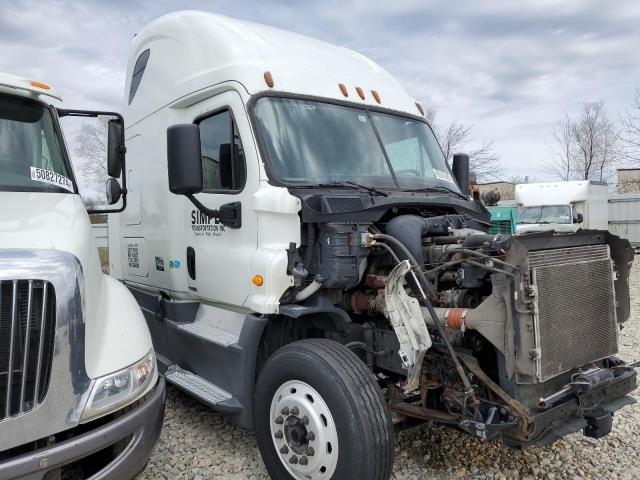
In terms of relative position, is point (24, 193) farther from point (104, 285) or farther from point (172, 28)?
point (172, 28)

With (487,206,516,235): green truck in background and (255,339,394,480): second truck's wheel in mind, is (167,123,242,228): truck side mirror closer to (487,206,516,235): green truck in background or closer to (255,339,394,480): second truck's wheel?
(255,339,394,480): second truck's wheel

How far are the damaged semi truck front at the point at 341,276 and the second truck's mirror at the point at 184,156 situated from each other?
0.01 metres

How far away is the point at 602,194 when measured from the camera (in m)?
20.5

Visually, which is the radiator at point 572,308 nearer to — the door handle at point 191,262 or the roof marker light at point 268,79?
the roof marker light at point 268,79

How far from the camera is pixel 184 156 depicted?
3602mm

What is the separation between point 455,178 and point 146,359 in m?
3.46

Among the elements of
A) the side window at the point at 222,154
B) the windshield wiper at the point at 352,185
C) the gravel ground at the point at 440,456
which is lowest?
the gravel ground at the point at 440,456

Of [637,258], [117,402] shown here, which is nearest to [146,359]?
[117,402]

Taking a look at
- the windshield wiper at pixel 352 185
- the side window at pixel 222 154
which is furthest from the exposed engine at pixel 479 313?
the side window at pixel 222 154

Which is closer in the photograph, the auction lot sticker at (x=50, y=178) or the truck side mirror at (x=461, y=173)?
the auction lot sticker at (x=50, y=178)

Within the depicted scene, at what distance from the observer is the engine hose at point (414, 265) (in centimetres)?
326

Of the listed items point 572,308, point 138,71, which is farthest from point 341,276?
point 138,71

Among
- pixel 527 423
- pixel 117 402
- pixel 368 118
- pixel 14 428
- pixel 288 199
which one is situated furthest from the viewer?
pixel 368 118

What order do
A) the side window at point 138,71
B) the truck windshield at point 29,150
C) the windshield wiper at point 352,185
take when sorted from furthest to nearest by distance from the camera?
the side window at point 138,71 → the windshield wiper at point 352,185 → the truck windshield at point 29,150
